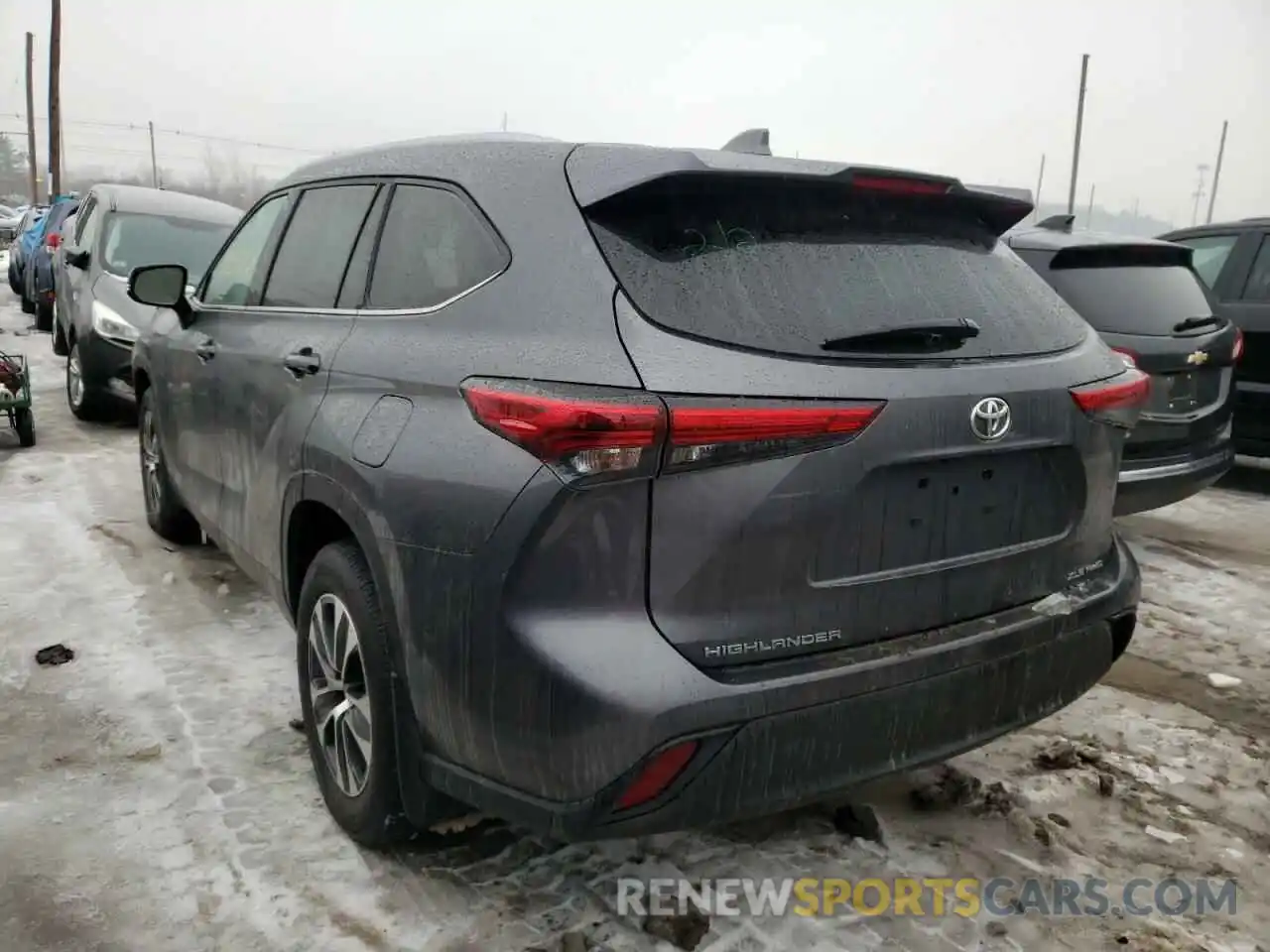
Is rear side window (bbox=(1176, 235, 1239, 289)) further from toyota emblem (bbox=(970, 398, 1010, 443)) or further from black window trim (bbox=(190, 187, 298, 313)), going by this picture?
black window trim (bbox=(190, 187, 298, 313))

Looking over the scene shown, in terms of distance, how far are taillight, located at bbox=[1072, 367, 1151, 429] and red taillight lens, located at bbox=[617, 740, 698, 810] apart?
1276 mm

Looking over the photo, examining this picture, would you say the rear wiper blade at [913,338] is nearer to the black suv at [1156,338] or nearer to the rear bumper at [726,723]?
the rear bumper at [726,723]

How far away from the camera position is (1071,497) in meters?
2.41

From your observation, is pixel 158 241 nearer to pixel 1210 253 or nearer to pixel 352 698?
pixel 352 698

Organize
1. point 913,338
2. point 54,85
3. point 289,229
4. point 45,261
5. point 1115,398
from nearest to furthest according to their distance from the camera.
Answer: point 913,338 → point 1115,398 → point 289,229 → point 45,261 → point 54,85

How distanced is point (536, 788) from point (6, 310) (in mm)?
19652

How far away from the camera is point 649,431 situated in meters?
1.87

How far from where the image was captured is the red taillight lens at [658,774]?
1892 millimetres

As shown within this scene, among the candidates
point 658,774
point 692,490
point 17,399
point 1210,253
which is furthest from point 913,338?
point 17,399

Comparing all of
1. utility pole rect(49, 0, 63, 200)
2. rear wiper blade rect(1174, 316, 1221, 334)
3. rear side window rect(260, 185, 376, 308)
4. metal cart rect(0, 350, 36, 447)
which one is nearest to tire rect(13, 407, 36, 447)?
metal cart rect(0, 350, 36, 447)

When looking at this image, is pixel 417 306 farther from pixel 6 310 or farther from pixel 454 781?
pixel 6 310

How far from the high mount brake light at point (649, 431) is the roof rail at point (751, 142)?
3.08 feet

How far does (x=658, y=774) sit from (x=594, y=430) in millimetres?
677

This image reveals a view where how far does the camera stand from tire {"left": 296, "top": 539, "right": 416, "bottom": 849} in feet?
7.84
